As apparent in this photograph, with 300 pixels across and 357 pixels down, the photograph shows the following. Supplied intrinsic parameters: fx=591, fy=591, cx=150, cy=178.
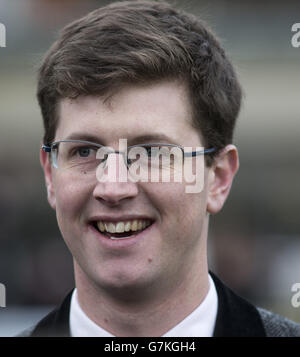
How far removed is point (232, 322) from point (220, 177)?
729 mm

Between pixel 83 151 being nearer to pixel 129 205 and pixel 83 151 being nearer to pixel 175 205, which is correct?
pixel 129 205

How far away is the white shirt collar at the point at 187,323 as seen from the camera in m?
2.79

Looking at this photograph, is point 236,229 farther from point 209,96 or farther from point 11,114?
point 209,96

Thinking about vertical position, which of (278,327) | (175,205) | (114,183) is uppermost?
(114,183)

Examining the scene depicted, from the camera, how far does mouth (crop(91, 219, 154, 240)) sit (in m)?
2.58

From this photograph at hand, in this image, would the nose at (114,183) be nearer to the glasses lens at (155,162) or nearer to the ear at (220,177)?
the glasses lens at (155,162)

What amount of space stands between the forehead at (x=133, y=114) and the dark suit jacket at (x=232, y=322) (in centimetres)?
87

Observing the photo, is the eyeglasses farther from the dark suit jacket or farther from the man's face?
the dark suit jacket

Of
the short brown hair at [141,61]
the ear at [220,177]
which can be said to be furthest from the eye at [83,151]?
the ear at [220,177]

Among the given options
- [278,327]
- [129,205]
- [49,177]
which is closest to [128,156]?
[129,205]

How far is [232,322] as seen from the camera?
2936mm

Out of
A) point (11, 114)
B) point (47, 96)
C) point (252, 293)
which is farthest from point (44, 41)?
point (47, 96)

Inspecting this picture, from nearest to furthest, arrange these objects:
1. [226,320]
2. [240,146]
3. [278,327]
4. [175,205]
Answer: [175,205] → [226,320] → [278,327] → [240,146]

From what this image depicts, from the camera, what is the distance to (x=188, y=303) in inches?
111
